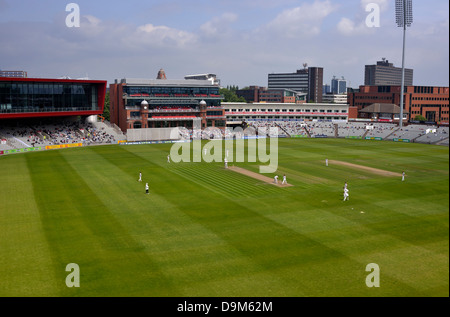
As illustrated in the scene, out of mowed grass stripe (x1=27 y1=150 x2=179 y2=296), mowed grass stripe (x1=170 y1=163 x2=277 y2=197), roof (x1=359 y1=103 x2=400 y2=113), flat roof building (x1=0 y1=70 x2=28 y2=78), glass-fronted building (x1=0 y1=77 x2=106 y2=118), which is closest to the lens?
mowed grass stripe (x1=27 y1=150 x2=179 y2=296)

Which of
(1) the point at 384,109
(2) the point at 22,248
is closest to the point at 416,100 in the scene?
(1) the point at 384,109

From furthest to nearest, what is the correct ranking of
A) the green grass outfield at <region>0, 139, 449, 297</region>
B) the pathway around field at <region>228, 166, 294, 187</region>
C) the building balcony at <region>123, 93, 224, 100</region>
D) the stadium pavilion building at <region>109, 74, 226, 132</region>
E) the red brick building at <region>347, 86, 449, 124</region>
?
the red brick building at <region>347, 86, 449, 124</region>
the stadium pavilion building at <region>109, 74, 226, 132</region>
the building balcony at <region>123, 93, 224, 100</region>
the pathway around field at <region>228, 166, 294, 187</region>
the green grass outfield at <region>0, 139, 449, 297</region>

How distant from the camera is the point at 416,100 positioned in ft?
431

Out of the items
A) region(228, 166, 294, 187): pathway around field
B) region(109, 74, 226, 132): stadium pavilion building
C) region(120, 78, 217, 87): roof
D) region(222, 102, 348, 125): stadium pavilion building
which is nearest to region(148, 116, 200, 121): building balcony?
region(109, 74, 226, 132): stadium pavilion building

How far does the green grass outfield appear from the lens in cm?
1905

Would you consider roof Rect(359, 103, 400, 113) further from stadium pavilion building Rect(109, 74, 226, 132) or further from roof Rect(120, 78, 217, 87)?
roof Rect(120, 78, 217, 87)

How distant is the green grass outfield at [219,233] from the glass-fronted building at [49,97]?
90.9 feet

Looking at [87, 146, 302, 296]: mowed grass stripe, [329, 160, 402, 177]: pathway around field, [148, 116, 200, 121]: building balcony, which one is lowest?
[87, 146, 302, 296]: mowed grass stripe

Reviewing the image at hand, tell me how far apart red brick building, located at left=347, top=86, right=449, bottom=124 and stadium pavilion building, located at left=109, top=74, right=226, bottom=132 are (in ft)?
165

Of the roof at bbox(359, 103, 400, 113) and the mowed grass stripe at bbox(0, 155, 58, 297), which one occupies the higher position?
the roof at bbox(359, 103, 400, 113)

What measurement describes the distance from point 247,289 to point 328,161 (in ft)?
134

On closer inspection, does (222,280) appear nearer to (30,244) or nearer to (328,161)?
(30,244)

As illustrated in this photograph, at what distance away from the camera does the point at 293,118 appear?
377 feet
